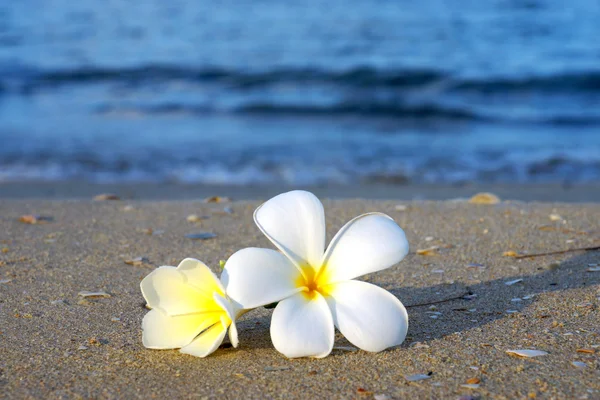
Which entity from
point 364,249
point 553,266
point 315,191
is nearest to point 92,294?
point 364,249

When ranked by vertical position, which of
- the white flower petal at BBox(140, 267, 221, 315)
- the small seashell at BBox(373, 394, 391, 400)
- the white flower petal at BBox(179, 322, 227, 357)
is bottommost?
the small seashell at BBox(373, 394, 391, 400)

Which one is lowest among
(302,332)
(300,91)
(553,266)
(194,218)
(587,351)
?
(300,91)

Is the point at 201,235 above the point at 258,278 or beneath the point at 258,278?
beneath

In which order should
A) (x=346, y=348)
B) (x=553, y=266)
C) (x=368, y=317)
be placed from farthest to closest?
(x=553, y=266)
(x=346, y=348)
(x=368, y=317)

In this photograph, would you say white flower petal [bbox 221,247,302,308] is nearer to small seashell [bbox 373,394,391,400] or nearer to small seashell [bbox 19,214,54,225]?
small seashell [bbox 373,394,391,400]

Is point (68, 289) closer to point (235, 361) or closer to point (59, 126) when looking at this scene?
point (235, 361)

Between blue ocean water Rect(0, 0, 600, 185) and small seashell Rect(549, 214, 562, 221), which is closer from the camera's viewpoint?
small seashell Rect(549, 214, 562, 221)

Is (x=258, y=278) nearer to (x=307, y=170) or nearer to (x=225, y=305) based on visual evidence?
→ (x=225, y=305)

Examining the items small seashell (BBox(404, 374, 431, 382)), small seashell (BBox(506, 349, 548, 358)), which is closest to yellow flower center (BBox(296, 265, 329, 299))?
small seashell (BBox(404, 374, 431, 382))
